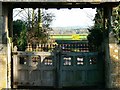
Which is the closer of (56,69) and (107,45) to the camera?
(107,45)

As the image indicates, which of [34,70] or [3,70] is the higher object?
[3,70]

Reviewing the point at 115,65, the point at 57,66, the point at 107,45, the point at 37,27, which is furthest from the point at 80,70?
the point at 37,27

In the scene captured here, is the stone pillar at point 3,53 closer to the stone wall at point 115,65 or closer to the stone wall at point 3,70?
the stone wall at point 3,70

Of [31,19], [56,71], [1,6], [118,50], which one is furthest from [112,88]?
[31,19]

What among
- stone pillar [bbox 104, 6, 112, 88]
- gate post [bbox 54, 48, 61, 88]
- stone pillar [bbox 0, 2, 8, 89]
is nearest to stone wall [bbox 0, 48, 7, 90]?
stone pillar [bbox 0, 2, 8, 89]

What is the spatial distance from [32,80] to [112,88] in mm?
3243

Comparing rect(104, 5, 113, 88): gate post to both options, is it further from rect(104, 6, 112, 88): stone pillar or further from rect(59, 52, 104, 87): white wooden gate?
rect(59, 52, 104, 87): white wooden gate

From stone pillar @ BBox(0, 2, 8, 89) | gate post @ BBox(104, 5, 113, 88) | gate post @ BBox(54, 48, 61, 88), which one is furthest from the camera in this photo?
gate post @ BBox(54, 48, 61, 88)

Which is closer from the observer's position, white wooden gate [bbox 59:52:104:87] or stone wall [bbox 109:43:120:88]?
stone wall [bbox 109:43:120:88]

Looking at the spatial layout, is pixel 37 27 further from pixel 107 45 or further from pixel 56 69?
pixel 107 45

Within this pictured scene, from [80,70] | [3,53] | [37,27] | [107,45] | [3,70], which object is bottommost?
[80,70]

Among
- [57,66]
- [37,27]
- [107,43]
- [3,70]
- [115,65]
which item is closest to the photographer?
[3,70]

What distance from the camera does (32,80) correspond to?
47.2ft

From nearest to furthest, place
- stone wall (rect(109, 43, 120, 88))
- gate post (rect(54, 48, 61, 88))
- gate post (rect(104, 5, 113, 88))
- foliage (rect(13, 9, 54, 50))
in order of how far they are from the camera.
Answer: stone wall (rect(109, 43, 120, 88)) < gate post (rect(104, 5, 113, 88)) < gate post (rect(54, 48, 61, 88)) < foliage (rect(13, 9, 54, 50))
